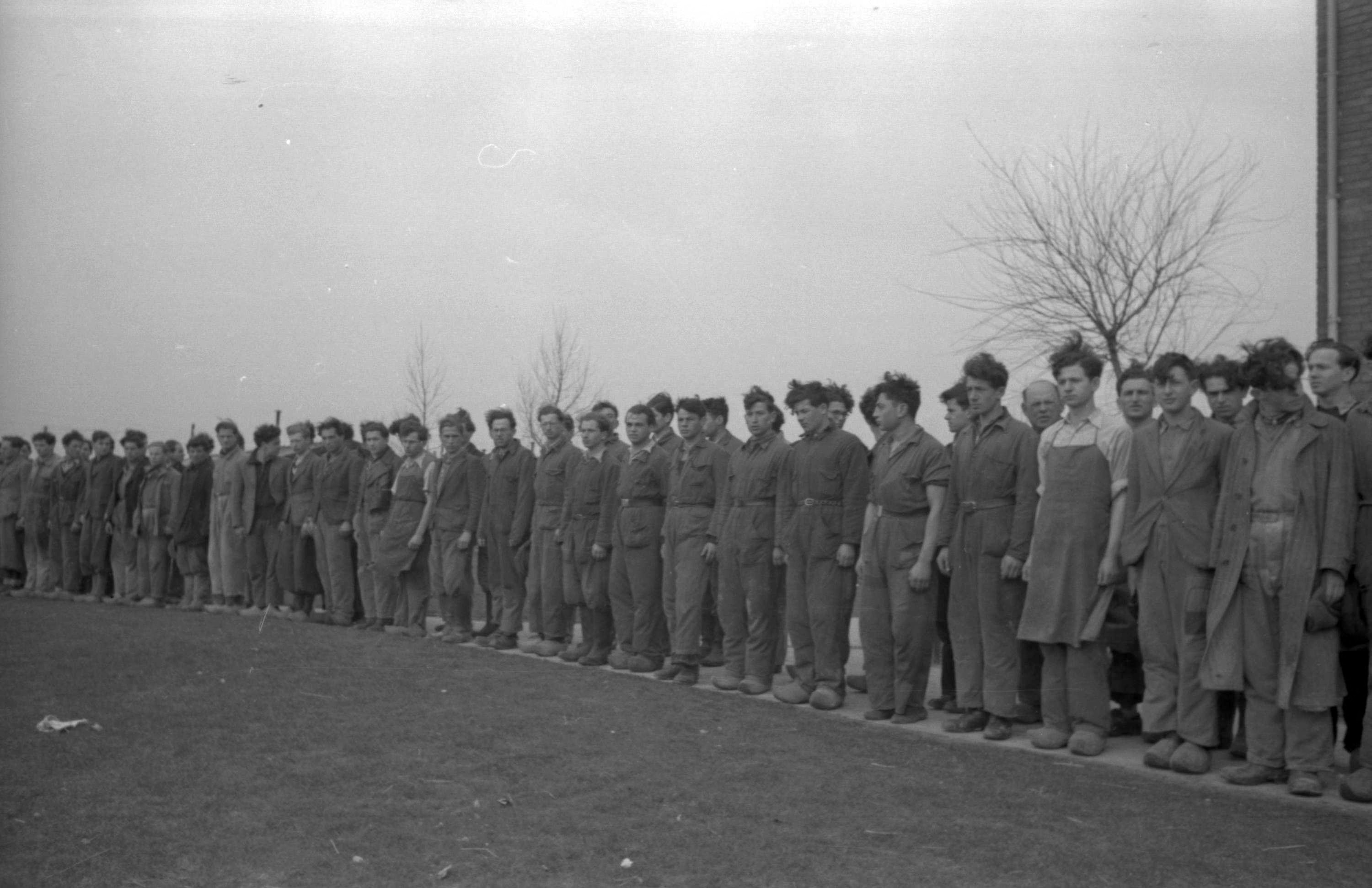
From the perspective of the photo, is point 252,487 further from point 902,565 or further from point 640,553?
point 902,565

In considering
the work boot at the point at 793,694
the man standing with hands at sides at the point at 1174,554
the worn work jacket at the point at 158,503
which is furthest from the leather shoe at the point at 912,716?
the worn work jacket at the point at 158,503

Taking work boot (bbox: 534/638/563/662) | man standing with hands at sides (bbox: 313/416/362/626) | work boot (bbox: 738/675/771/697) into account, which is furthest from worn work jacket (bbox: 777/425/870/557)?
man standing with hands at sides (bbox: 313/416/362/626)

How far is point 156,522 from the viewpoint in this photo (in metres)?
17.9

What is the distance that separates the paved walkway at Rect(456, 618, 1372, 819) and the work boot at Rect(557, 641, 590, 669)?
4.12 ft

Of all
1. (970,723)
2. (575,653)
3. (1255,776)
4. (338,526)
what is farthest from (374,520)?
(1255,776)

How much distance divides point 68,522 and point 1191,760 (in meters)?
17.0

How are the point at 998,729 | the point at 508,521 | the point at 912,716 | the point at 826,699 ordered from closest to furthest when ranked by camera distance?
the point at 998,729 → the point at 912,716 → the point at 826,699 → the point at 508,521

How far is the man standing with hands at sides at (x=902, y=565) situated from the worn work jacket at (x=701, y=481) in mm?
1977

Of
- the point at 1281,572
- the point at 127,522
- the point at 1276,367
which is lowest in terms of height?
the point at 127,522

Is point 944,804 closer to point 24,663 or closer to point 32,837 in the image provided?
point 32,837

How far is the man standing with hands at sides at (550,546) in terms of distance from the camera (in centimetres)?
1302

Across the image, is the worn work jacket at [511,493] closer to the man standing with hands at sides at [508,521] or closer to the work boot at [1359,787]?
the man standing with hands at sides at [508,521]

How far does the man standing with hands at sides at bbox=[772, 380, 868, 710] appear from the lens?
32.7ft

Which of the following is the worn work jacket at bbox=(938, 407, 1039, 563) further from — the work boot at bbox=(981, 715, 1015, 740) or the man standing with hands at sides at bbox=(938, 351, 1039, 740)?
the work boot at bbox=(981, 715, 1015, 740)
